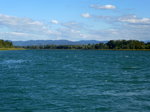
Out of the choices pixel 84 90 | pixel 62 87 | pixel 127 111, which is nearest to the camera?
pixel 127 111

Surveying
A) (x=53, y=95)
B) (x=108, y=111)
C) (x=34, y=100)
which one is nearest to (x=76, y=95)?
(x=53, y=95)

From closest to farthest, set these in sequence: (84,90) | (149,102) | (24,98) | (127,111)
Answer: (127,111), (149,102), (24,98), (84,90)

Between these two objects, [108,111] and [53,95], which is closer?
[108,111]

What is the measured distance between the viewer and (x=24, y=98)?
27.5 meters

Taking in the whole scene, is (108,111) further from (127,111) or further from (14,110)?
(14,110)

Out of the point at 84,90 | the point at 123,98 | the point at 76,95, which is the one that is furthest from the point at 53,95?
the point at 123,98

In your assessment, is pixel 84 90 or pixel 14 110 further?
pixel 84 90

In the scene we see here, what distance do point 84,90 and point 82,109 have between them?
8327 millimetres

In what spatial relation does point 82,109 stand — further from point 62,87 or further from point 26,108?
point 62,87

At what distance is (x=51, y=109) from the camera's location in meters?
23.4

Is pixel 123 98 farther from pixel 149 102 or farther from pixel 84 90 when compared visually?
pixel 84 90

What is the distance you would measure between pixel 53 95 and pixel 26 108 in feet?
17.5

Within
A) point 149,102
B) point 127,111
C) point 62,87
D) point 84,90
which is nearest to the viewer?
point 127,111

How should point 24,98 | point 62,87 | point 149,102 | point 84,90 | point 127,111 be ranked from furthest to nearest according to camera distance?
1. point 62,87
2. point 84,90
3. point 24,98
4. point 149,102
5. point 127,111
